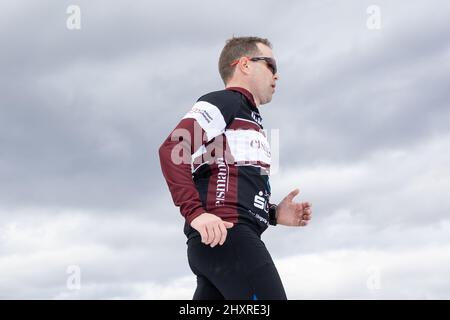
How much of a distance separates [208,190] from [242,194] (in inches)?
9.5

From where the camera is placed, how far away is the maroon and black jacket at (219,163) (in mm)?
4004

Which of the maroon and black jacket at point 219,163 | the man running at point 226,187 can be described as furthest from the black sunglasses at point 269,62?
the maroon and black jacket at point 219,163

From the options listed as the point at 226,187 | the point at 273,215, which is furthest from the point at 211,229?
the point at 273,215

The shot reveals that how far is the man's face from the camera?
4852 mm

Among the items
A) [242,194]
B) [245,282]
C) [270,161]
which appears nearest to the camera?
[245,282]

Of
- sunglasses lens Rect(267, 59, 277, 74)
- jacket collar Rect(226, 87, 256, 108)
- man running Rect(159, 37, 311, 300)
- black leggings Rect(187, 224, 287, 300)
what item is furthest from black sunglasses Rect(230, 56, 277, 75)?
black leggings Rect(187, 224, 287, 300)

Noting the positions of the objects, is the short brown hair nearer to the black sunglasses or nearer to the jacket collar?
the black sunglasses

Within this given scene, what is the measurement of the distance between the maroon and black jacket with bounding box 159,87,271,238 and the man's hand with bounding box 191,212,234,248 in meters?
0.07

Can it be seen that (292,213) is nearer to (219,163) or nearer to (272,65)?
(219,163)

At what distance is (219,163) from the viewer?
427cm

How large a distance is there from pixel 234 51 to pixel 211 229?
1799 mm
